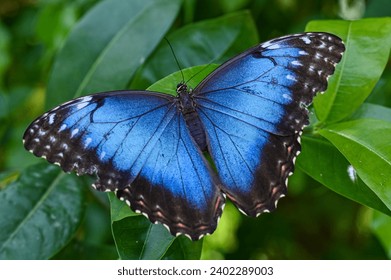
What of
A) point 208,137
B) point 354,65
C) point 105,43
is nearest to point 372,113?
point 354,65

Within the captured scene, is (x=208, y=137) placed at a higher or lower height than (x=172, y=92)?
lower

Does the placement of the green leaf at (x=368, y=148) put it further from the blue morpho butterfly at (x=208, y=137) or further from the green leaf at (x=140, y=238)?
the green leaf at (x=140, y=238)

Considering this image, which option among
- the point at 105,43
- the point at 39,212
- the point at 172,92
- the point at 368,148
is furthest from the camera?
the point at 105,43

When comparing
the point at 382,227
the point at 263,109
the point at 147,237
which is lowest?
the point at 382,227

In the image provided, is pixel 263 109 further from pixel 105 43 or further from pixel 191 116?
pixel 105 43

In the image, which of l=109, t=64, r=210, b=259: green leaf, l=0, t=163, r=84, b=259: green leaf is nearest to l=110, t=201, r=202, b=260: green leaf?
l=109, t=64, r=210, b=259: green leaf

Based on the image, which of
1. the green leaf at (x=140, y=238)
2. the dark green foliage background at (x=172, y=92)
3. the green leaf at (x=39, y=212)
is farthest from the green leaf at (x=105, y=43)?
the green leaf at (x=140, y=238)

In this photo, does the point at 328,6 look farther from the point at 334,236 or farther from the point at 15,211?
the point at 15,211
